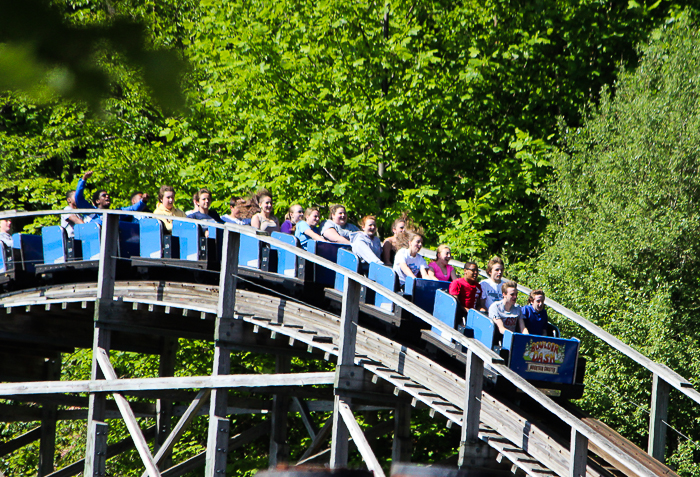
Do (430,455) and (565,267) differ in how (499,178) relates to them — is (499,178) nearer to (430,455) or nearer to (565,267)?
(565,267)

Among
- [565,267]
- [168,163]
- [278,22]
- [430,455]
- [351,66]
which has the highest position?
[278,22]

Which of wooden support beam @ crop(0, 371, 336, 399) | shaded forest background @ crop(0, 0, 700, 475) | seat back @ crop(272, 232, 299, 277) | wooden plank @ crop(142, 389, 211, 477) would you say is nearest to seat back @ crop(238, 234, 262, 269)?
seat back @ crop(272, 232, 299, 277)

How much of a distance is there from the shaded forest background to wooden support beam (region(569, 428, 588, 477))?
7.09m

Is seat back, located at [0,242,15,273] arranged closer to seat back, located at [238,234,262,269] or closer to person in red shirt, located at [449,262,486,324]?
seat back, located at [238,234,262,269]

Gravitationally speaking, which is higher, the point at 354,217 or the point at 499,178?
the point at 499,178

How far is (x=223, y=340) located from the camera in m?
8.80

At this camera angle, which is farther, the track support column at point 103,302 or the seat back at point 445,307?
the track support column at point 103,302

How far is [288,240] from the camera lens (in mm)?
8914

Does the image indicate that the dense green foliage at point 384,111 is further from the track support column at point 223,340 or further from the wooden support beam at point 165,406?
the track support column at point 223,340

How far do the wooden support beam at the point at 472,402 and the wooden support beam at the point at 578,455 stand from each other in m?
0.86

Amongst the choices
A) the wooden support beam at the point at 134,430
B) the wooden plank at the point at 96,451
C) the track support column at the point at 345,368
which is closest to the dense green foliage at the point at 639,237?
the track support column at the point at 345,368

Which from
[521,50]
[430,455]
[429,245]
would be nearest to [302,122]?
[429,245]

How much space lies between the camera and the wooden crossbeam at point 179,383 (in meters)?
7.99

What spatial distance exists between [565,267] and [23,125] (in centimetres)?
1374
